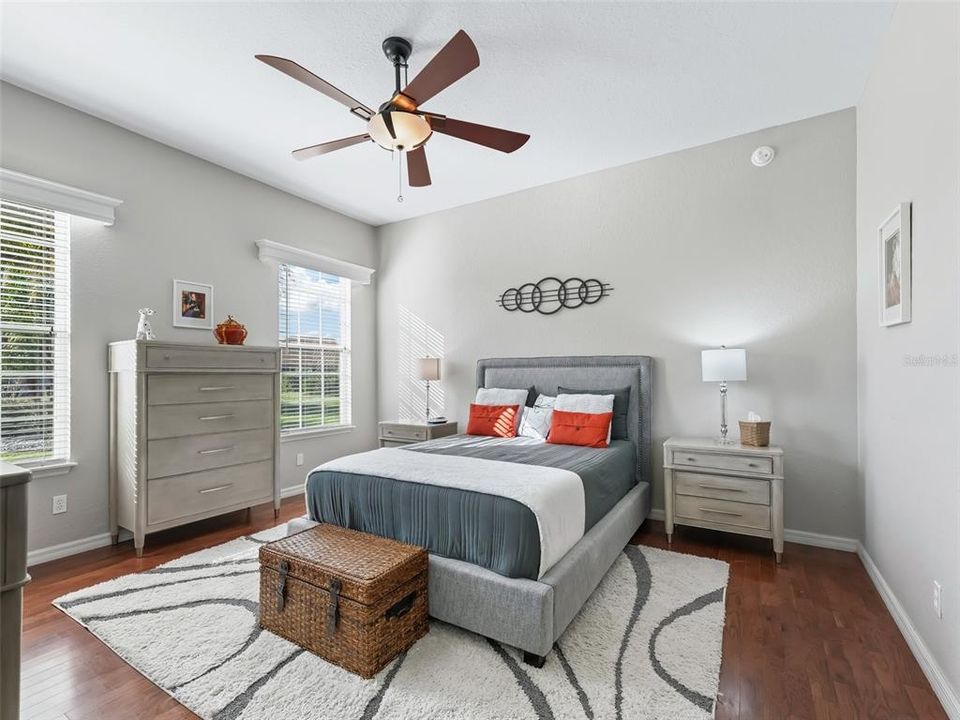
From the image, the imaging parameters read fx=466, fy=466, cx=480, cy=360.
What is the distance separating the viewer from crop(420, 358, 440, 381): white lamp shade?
4578mm

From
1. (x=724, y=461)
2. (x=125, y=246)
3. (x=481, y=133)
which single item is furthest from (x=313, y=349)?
(x=724, y=461)

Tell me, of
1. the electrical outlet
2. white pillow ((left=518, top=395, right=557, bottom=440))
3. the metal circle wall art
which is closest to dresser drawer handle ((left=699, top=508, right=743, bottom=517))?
white pillow ((left=518, top=395, right=557, bottom=440))

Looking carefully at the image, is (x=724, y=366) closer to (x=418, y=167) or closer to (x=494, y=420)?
(x=494, y=420)

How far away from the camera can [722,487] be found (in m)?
3.03

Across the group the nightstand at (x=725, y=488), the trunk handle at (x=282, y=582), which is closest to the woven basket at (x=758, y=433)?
the nightstand at (x=725, y=488)

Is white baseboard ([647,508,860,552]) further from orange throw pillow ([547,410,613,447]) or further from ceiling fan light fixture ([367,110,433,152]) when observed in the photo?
ceiling fan light fixture ([367,110,433,152])

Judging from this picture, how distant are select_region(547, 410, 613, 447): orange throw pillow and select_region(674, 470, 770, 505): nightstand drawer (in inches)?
22.3

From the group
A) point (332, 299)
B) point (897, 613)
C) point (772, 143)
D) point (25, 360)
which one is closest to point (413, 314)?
point (332, 299)

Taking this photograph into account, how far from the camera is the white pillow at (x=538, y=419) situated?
3.70m

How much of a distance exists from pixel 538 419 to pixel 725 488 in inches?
54.6

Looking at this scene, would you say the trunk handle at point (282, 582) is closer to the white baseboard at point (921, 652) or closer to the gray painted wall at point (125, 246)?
the gray painted wall at point (125, 246)

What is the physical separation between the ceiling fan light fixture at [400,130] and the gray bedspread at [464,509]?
1700 mm

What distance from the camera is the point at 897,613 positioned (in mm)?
2178

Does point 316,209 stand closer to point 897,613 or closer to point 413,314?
point 413,314
